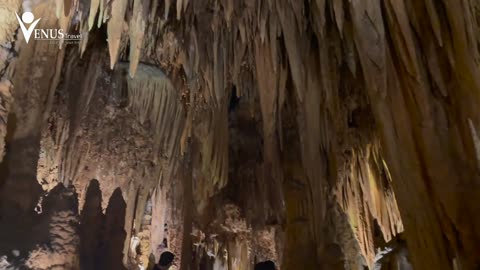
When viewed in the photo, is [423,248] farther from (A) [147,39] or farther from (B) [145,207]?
(B) [145,207]

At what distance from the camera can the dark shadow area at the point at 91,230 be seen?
3.39 meters

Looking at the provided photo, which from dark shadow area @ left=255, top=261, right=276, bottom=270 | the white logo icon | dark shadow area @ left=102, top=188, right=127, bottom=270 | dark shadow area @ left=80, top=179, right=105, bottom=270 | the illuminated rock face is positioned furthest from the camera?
dark shadow area @ left=255, top=261, right=276, bottom=270

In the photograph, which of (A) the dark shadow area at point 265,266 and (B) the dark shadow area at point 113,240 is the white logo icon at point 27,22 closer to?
(B) the dark shadow area at point 113,240

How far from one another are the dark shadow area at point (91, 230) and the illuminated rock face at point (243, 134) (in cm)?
2

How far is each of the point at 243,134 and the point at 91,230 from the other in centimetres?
489

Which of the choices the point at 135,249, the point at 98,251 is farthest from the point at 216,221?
the point at 98,251

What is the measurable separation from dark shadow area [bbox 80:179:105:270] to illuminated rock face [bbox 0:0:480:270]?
2 cm

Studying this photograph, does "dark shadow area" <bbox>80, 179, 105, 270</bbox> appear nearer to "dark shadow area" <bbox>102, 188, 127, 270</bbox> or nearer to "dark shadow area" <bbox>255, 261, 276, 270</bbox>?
"dark shadow area" <bbox>102, 188, 127, 270</bbox>

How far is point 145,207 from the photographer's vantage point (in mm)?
7738

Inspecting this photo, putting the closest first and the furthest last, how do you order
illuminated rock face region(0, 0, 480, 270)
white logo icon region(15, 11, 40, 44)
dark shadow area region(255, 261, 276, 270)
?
illuminated rock face region(0, 0, 480, 270) < white logo icon region(15, 11, 40, 44) < dark shadow area region(255, 261, 276, 270)

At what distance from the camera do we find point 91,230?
368cm

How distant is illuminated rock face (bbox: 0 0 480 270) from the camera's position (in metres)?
2.33
